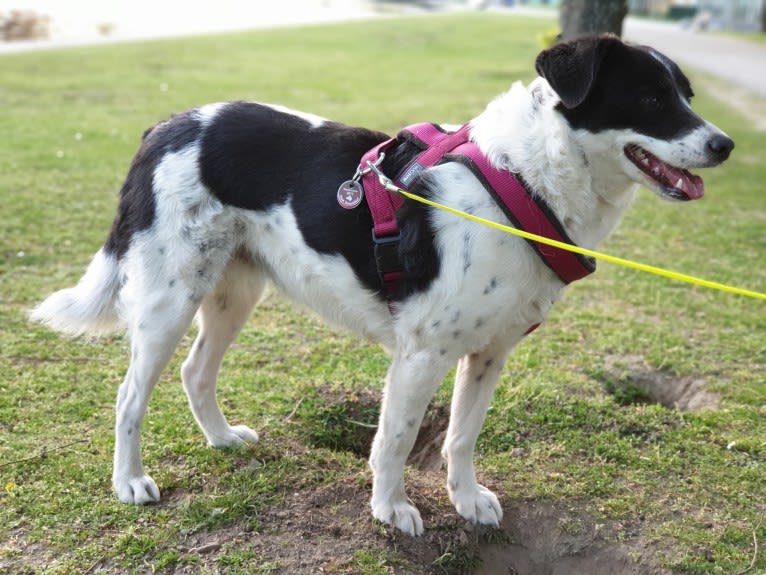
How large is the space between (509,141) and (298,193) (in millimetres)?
840

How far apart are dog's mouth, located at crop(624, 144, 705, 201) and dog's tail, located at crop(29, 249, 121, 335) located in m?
2.14

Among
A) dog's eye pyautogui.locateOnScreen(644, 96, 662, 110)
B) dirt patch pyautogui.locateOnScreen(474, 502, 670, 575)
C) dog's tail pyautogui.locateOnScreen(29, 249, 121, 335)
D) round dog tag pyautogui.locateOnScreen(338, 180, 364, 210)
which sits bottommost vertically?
dirt patch pyautogui.locateOnScreen(474, 502, 670, 575)

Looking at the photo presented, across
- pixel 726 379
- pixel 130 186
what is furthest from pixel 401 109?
pixel 130 186

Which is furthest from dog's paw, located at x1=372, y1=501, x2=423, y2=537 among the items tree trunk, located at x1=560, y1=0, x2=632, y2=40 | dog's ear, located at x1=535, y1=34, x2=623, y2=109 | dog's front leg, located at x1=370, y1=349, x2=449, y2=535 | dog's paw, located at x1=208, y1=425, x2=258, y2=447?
tree trunk, located at x1=560, y1=0, x2=632, y2=40

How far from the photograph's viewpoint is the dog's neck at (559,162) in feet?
9.94

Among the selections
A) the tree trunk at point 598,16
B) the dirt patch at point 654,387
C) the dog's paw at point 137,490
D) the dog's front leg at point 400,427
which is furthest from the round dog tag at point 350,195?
the tree trunk at point 598,16

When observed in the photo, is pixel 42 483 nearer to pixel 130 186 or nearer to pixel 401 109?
pixel 130 186

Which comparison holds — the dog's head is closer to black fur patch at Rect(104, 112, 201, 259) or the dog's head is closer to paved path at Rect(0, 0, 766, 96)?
black fur patch at Rect(104, 112, 201, 259)

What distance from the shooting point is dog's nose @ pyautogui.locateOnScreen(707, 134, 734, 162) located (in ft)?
9.38

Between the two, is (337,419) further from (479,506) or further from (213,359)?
(479,506)

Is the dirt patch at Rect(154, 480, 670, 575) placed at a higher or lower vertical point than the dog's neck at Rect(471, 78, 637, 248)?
lower

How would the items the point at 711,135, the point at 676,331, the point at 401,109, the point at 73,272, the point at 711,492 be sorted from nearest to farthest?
the point at 711,135
the point at 711,492
the point at 676,331
the point at 73,272
the point at 401,109

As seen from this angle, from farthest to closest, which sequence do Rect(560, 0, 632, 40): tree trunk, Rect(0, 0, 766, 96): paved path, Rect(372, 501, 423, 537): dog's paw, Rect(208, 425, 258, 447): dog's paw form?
Rect(0, 0, 766, 96): paved path, Rect(560, 0, 632, 40): tree trunk, Rect(208, 425, 258, 447): dog's paw, Rect(372, 501, 423, 537): dog's paw

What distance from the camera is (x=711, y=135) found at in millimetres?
2867
